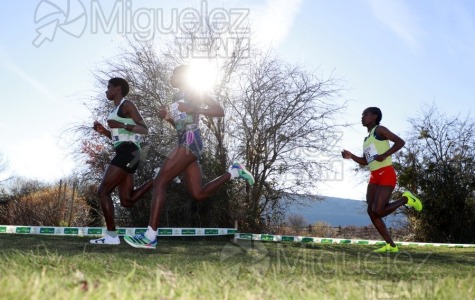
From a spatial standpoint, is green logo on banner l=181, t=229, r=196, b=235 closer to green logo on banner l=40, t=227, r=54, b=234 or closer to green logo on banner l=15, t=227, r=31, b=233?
green logo on banner l=40, t=227, r=54, b=234

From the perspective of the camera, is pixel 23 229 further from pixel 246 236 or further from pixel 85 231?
pixel 246 236

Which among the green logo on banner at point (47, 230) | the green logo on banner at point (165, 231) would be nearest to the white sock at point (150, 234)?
the green logo on banner at point (165, 231)

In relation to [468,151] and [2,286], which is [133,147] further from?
[468,151]

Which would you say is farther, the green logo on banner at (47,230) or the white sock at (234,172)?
the green logo on banner at (47,230)

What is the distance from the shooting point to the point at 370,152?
761 centimetres

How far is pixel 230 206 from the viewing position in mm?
12828

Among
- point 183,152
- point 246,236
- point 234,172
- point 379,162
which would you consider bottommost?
point 246,236

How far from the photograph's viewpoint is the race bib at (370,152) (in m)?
7.55

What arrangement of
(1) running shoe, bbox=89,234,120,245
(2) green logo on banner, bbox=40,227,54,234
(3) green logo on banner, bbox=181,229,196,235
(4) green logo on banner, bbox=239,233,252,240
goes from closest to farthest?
1. (1) running shoe, bbox=89,234,120,245
2. (2) green logo on banner, bbox=40,227,54,234
3. (3) green logo on banner, bbox=181,229,196,235
4. (4) green logo on banner, bbox=239,233,252,240

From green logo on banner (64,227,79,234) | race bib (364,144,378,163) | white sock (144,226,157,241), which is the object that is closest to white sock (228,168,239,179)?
white sock (144,226,157,241)

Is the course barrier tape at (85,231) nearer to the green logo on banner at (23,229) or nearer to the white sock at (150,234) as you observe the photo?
the green logo on banner at (23,229)

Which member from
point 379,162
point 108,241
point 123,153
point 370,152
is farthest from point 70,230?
point 379,162

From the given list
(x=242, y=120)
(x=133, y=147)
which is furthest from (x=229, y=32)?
(x=133, y=147)

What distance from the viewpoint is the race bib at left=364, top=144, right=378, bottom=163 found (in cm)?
755
